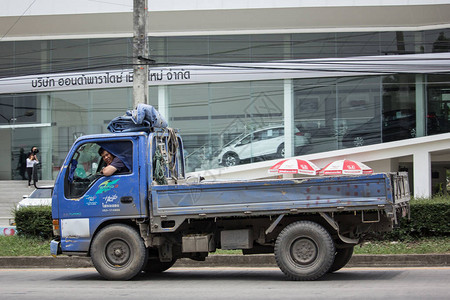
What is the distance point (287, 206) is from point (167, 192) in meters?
1.89

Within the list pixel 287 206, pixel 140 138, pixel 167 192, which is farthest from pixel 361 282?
pixel 140 138

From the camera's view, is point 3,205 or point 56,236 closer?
point 56,236

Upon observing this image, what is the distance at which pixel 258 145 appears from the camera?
90.4ft

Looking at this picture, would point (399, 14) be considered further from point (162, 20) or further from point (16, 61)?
point (16, 61)

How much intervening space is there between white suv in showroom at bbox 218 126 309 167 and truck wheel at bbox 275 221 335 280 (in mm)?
17780

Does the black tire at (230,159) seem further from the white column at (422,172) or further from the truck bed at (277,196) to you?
the truck bed at (277,196)

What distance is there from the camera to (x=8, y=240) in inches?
596

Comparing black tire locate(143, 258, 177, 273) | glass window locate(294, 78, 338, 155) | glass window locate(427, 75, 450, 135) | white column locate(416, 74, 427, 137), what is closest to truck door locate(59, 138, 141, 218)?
black tire locate(143, 258, 177, 273)

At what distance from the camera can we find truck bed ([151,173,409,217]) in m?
9.43

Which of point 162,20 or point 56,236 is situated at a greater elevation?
point 162,20

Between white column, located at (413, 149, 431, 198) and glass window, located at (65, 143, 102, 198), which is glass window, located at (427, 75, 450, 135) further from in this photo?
glass window, located at (65, 143, 102, 198)

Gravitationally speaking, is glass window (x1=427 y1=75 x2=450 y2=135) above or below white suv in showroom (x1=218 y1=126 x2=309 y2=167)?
above

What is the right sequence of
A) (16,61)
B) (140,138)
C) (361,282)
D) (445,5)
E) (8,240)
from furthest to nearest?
(16,61) < (445,5) < (8,240) < (140,138) < (361,282)

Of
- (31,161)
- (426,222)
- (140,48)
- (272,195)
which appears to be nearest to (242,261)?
(272,195)
